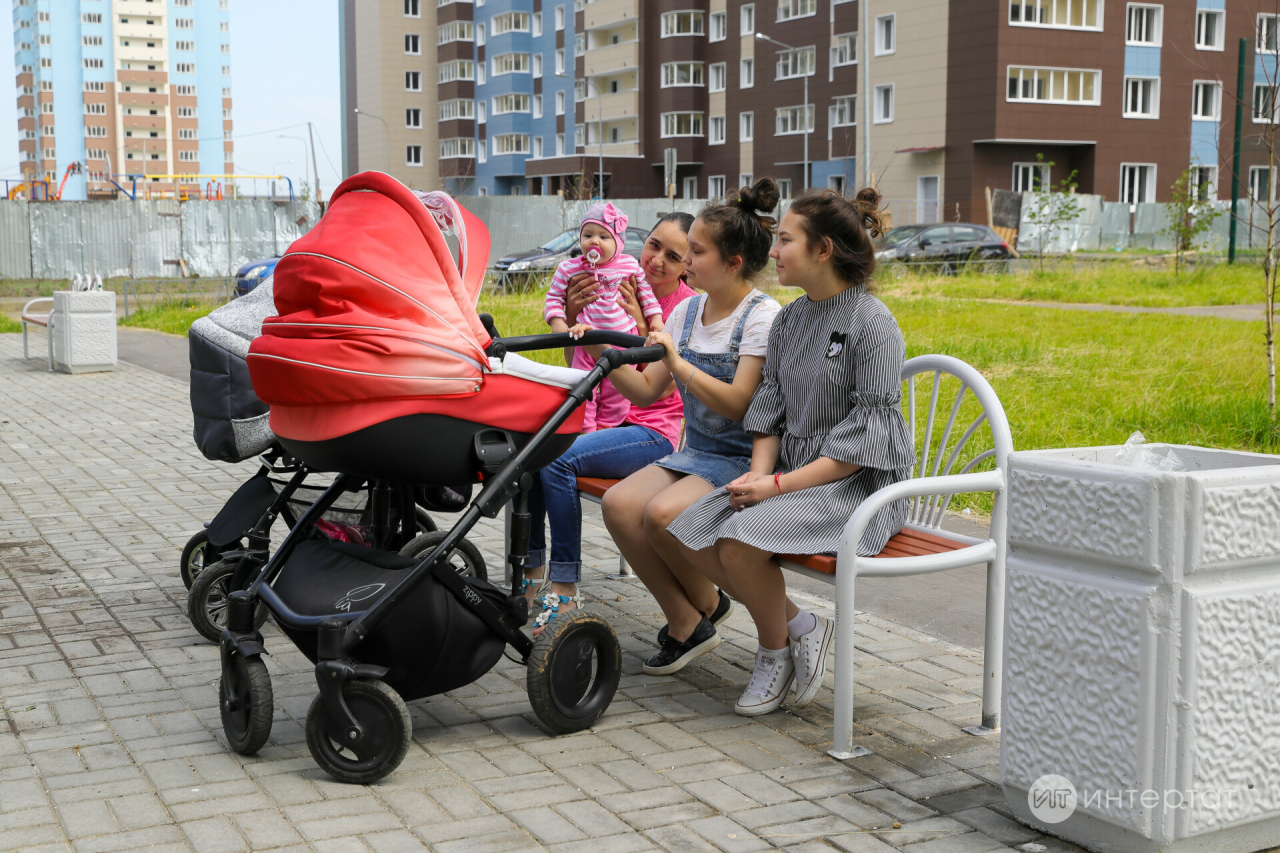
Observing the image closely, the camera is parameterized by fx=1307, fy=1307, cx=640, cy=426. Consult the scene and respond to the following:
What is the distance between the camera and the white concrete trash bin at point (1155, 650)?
2.91m

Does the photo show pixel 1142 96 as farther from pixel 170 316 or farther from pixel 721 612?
pixel 721 612

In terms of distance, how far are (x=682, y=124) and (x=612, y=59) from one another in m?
7.22

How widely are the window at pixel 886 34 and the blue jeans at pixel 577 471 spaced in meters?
47.2

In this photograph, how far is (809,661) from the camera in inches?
167

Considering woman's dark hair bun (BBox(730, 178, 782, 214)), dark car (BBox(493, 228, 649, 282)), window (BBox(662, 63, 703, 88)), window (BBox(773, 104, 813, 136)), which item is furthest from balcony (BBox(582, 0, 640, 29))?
woman's dark hair bun (BBox(730, 178, 782, 214))

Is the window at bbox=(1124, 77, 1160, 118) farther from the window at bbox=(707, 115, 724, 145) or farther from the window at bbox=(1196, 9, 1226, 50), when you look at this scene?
the window at bbox=(707, 115, 724, 145)

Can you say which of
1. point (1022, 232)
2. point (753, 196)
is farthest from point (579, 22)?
point (753, 196)

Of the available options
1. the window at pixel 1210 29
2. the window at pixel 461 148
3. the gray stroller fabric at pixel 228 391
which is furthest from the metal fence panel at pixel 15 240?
the window at pixel 461 148

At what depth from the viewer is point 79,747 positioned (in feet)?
12.7

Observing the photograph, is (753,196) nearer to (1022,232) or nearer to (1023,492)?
(1023,492)

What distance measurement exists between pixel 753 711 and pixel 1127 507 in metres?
1.61

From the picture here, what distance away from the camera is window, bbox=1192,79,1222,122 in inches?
1943

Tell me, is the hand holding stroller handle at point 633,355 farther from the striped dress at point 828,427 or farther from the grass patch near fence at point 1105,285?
the grass patch near fence at point 1105,285

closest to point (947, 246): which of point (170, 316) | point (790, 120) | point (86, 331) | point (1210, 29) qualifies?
point (170, 316)
